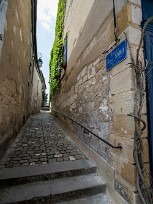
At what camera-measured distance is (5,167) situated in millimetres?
2688

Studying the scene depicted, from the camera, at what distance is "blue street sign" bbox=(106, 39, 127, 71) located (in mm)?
2104

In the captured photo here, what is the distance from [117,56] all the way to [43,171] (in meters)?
2.21

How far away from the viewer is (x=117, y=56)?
228 centimetres

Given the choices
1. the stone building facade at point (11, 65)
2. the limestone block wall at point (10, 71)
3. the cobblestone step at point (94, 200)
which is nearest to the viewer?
the cobblestone step at point (94, 200)

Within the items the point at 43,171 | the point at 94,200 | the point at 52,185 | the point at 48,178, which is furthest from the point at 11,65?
the point at 94,200

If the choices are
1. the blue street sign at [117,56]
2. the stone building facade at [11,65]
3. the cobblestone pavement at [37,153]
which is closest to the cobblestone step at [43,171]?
the cobblestone pavement at [37,153]

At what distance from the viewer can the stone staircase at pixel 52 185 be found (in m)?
2.13

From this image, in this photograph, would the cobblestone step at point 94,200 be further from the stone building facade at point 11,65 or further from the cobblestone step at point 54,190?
the stone building facade at point 11,65

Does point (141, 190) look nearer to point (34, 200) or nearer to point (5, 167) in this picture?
point (34, 200)

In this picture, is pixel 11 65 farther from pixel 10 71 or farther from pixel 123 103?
pixel 123 103

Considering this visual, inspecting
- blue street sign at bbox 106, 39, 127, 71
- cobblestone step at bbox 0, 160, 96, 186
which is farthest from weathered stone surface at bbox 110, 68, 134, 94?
cobblestone step at bbox 0, 160, 96, 186

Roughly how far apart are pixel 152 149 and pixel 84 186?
3.83 feet

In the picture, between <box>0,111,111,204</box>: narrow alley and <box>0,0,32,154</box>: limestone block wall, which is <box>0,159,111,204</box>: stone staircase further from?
<box>0,0,32,154</box>: limestone block wall

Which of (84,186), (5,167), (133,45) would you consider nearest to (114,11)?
(133,45)
